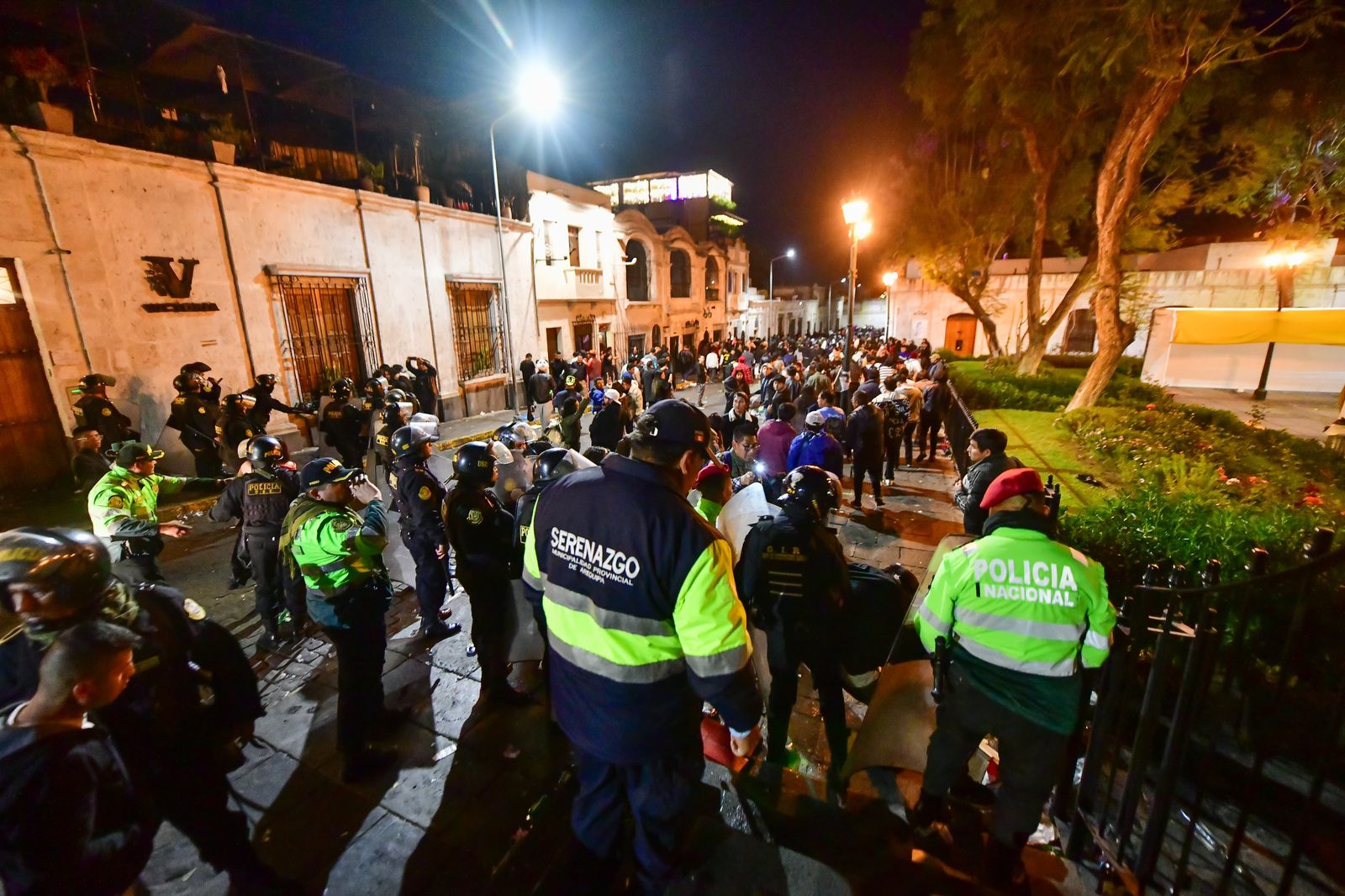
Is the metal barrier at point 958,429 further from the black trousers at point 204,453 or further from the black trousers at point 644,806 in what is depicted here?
the black trousers at point 204,453

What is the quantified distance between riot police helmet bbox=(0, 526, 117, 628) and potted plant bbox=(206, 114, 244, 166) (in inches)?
399

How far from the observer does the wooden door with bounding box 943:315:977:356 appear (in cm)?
2861

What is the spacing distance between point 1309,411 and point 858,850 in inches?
734

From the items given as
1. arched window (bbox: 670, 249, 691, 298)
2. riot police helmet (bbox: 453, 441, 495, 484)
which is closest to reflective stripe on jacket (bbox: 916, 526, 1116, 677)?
riot police helmet (bbox: 453, 441, 495, 484)

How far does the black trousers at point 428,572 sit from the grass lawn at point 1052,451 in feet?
20.9

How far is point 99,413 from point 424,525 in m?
6.45

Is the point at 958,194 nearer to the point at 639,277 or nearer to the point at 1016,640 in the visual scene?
the point at 639,277

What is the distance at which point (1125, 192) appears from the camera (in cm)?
917

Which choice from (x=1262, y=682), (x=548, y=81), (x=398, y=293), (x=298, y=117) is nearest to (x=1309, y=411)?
(x=1262, y=682)

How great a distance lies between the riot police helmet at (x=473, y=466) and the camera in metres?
3.86

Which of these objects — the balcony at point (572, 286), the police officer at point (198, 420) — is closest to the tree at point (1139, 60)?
the police officer at point (198, 420)

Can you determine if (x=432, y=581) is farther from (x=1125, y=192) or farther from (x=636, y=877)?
(x=1125, y=192)

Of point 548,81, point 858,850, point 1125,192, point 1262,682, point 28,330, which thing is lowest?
point 858,850

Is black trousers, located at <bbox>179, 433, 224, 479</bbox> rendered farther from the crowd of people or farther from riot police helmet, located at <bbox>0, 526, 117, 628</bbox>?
riot police helmet, located at <bbox>0, 526, 117, 628</bbox>
